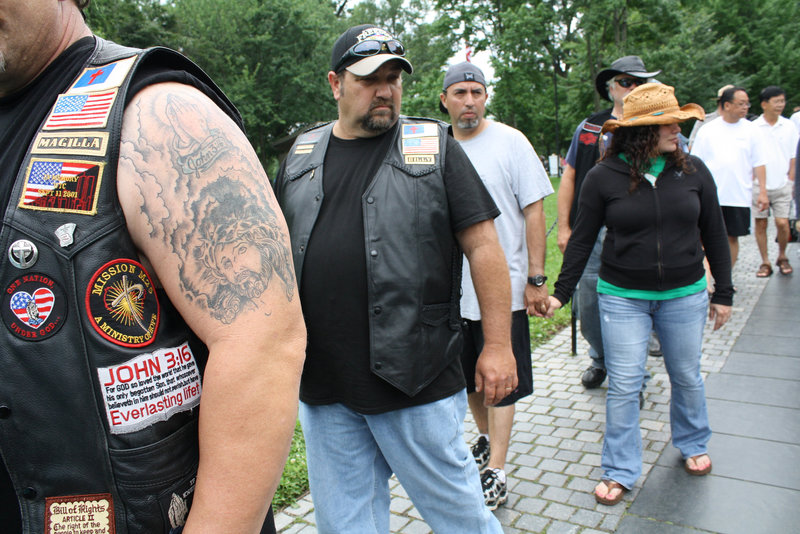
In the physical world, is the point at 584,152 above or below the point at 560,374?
above

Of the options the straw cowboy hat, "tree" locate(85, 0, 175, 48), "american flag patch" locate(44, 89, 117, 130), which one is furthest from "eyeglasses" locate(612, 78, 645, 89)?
"tree" locate(85, 0, 175, 48)

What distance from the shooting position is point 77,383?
40.2 inches

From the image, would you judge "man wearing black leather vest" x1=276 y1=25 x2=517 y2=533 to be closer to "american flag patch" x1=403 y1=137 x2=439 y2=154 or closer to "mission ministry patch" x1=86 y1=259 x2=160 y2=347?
"american flag patch" x1=403 y1=137 x2=439 y2=154

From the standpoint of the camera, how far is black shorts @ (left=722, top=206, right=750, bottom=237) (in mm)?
7145

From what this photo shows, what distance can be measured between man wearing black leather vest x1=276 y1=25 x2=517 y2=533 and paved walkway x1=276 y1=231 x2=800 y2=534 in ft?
3.56

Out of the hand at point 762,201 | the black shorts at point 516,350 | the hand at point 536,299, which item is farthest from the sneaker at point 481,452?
the hand at point 762,201

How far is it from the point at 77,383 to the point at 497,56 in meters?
35.3

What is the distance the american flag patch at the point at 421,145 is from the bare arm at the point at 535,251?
Result: 1.35 metres

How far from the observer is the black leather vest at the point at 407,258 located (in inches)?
87.7

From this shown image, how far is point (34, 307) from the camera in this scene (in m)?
1.00

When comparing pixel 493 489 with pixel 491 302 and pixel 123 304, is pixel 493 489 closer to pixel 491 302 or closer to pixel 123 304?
pixel 491 302

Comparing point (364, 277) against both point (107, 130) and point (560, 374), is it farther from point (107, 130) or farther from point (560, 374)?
point (560, 374)

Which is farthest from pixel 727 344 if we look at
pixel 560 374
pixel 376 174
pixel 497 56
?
pixel 497 56

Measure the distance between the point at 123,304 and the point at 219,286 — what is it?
16 centimetres
